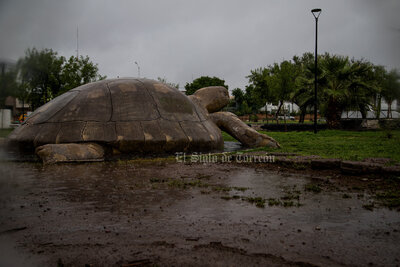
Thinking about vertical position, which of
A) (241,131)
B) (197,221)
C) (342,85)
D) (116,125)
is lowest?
(197,221)

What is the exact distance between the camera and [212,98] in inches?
414

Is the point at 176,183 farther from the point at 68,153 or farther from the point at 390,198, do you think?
the point at 68,153

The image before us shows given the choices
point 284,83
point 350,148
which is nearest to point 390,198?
point 350,148

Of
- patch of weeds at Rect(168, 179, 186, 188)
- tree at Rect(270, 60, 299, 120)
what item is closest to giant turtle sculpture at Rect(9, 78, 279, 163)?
patch of weeds at Rect(168, 179, 186, 188)

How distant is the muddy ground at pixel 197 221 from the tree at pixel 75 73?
53.3ft

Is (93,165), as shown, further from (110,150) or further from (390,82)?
(390,82)

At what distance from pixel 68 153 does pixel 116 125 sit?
124 centimetres

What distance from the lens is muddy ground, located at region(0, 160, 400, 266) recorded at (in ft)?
6.44

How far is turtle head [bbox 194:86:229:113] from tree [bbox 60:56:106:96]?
35.9 feet

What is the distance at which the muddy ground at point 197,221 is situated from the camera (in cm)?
196

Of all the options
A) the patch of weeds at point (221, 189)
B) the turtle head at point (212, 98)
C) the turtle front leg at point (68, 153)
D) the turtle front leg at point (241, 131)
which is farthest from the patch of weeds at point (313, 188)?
the turtle head at point (212, 98)

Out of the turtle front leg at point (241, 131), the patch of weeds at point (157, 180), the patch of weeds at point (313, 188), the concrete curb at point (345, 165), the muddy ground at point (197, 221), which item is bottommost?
the muddy ground at point (197, 221)

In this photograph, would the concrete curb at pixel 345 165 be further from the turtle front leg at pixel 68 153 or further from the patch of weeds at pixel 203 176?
the turtle front leg at pixel 68 153

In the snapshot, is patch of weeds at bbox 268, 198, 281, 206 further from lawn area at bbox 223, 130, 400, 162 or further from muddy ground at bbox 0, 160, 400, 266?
lawn area at bbox 223, 130, 400, 162
